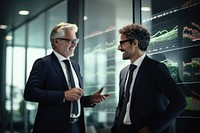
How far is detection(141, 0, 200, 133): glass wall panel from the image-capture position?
10.2 feet

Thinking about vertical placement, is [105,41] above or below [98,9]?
below

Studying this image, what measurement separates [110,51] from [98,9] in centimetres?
109

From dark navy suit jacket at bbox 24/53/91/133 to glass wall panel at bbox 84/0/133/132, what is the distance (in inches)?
65.5

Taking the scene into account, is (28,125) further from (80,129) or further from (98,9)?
(80,129)

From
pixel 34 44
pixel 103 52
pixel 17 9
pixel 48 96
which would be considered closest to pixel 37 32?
pixel 34 44

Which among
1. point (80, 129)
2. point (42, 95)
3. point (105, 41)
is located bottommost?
point (80, 129)

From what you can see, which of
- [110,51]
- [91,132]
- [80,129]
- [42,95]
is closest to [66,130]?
[80,129]

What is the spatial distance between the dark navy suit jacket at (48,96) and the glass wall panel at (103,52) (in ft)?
5.46

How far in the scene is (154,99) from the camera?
113 inches

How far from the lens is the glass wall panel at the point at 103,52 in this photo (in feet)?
16.5

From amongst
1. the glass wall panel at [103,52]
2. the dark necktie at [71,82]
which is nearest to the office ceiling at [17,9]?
the glass wall panel at [103,52]

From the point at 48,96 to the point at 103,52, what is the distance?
253cm

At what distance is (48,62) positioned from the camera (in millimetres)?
3236

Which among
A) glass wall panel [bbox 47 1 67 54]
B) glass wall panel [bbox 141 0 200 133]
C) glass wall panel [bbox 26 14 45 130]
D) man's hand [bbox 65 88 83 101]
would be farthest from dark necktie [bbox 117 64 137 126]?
glass wall panel [bbox 26 14 45 130]
